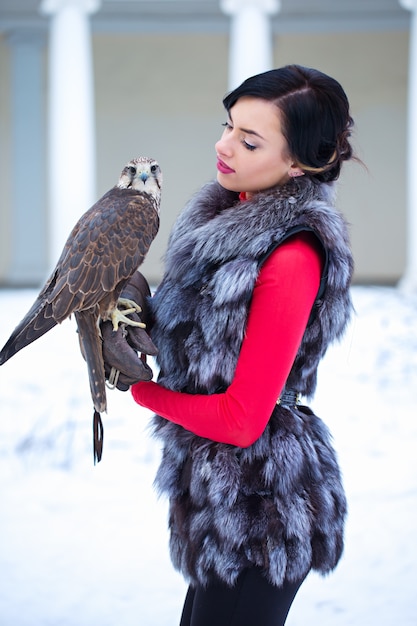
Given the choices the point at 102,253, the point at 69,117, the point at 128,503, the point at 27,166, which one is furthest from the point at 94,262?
→ the point at 27,166

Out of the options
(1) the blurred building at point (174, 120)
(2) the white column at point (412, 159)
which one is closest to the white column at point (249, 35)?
(2) the white column at point (412, 159)

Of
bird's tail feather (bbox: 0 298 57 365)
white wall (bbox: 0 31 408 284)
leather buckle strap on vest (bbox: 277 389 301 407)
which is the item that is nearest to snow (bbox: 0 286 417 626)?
leather buckle strap on vest (bbox: 277 389 301 407)

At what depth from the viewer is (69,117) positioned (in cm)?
853

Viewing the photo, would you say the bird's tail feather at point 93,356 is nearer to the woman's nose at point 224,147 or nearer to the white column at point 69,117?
the woman's nose at point 224,147

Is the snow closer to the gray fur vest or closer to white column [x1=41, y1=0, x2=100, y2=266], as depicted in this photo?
the gray fur vest

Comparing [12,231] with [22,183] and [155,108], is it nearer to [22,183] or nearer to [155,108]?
[22,183]

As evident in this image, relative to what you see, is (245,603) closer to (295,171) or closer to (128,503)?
(295,171)

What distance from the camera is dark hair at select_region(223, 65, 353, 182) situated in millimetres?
1291

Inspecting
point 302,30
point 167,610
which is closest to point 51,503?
point 167,610

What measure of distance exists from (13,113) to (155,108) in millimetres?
2118

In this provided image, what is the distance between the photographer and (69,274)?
147 centimetres

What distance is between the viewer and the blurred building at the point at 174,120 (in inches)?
451

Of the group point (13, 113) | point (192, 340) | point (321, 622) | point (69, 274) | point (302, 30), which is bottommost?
point (321, 622)

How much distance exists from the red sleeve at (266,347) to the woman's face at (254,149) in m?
0.15
